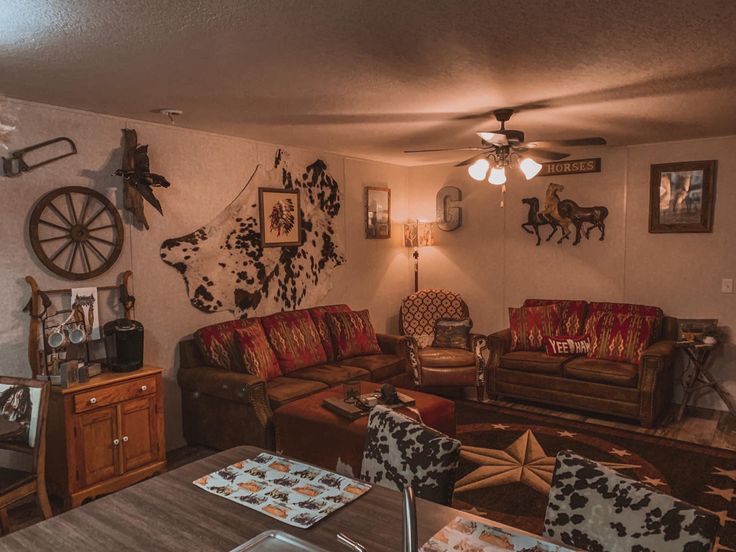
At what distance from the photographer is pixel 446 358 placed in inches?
211

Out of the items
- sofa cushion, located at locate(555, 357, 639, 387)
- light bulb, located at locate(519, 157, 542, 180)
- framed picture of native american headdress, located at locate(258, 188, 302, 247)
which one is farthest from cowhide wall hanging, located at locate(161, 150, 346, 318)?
sofa cushion, located at locate(555, 357, 639, 387)

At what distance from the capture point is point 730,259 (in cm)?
489

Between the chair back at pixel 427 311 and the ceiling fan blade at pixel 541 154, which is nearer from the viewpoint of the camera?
the ceiling fan blade at pixel 541 154

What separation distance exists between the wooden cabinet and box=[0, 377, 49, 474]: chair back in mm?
482

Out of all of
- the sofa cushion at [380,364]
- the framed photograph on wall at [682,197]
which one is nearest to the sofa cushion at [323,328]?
the sofa cushion at [380,364]

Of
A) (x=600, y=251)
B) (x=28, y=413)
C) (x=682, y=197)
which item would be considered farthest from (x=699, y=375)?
(x=28, y=413)

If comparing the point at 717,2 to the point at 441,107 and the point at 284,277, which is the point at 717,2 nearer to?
the point at 441,107

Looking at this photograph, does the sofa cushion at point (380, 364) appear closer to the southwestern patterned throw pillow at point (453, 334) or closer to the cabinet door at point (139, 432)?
the southwestern patterned throw pillow at point (453, 334)

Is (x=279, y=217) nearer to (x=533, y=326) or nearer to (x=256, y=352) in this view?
(x=256, y=352)

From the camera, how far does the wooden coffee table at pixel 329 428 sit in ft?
10.6

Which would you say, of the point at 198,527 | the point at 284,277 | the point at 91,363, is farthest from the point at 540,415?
the point at 198,527

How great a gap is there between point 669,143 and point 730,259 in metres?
1.19

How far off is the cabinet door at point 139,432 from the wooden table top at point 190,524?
6.38 feet

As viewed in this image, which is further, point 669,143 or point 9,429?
point 669,143
